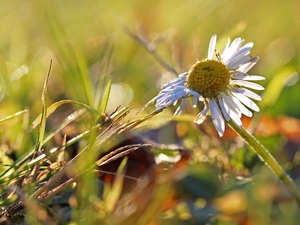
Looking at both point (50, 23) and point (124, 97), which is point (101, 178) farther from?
point (124, 97)

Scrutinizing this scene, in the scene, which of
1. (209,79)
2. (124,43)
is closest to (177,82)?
(209,79)

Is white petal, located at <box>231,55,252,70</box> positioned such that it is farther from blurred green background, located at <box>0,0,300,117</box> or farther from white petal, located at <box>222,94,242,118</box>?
blurred green background, located at <box>0,0,300,117</box>

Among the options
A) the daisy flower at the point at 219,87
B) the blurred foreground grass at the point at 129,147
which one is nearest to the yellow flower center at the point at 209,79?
the daisy flower at the point at 219,87

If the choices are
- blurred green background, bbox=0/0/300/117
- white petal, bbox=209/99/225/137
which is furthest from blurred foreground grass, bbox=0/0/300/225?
white petal, bbox=209/99/225/137

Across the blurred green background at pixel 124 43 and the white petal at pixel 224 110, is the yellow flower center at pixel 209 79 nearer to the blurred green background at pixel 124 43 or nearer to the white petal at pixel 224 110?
the white petal at pixel 224 110

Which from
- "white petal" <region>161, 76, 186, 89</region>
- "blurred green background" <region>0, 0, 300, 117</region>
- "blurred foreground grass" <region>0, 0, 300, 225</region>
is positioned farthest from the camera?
"blurred green background" <region>0, 0, 300, 117</region>

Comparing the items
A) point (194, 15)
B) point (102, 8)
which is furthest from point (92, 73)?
point (102, 8)

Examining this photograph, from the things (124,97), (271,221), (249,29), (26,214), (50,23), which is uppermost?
(50,23)
